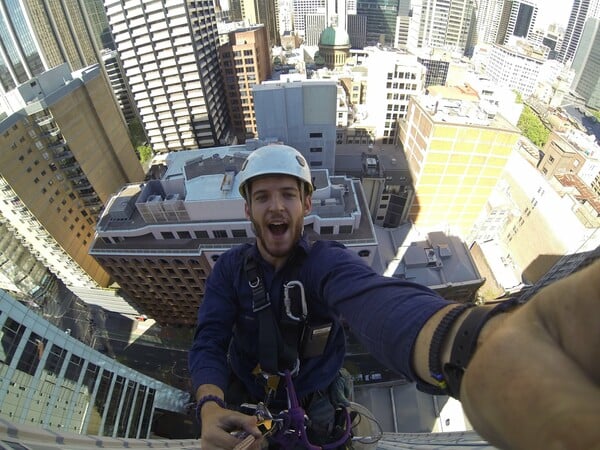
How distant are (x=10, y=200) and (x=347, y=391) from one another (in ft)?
96.6

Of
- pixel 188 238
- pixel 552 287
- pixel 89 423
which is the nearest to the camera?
pixel 552 287

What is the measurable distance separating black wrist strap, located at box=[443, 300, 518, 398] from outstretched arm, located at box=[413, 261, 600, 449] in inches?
9.3

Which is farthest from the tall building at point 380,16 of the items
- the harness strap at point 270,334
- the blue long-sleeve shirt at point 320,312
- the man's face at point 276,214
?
the harness strap at point 270,334

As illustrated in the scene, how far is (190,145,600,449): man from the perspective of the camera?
4.16ft

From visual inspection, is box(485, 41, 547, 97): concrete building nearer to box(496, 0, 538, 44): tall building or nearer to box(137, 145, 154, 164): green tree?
box(496, 0, 538, 44): tall building

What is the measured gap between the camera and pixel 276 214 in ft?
13.5

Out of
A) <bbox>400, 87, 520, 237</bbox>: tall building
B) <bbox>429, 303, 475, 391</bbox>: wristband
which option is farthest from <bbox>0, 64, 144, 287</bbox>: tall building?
<bbox>400, 87, 520, 237</bbox>: tall building

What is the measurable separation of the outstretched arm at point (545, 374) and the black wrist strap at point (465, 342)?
9.3 inches

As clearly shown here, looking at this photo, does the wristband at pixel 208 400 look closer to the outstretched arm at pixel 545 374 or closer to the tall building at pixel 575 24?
the outstretched arm at pixel 545 374

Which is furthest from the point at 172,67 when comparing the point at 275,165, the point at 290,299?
the point at 290,299

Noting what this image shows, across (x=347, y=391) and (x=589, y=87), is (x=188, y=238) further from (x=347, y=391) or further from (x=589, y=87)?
(x=589, y=87)

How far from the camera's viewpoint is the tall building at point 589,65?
8600 cm

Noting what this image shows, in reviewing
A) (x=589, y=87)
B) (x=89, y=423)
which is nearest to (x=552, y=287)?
(x=89, y=423)

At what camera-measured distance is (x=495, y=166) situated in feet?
88.6
